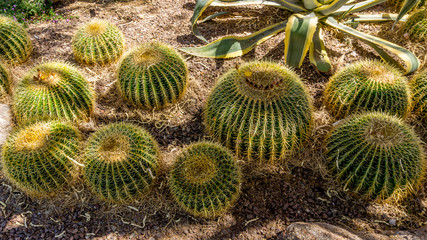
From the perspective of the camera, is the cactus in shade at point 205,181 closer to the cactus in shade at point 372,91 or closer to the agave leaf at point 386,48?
the cactus in shade at point 372,91

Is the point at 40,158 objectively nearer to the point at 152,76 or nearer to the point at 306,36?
the point at 152,76

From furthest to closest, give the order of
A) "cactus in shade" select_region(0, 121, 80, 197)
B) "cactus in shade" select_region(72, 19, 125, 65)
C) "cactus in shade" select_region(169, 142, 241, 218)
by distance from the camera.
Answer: "cactus in shade" select_region(72, 19, 125, 65) < "cactus in shade" select_region(0, 121, 80, 197) < "cactus in shade" select_region(169, 142, 241, 218)

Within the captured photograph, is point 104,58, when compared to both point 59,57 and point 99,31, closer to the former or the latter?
point 99,31

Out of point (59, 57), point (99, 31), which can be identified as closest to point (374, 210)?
point (99, 31)

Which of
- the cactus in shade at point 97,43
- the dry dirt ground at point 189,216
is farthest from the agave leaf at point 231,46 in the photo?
the cactus in shade at point 97,43

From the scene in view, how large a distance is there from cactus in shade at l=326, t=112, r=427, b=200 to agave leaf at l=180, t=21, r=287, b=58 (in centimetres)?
169

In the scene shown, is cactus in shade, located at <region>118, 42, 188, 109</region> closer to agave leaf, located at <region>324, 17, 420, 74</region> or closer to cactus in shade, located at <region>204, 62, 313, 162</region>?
cactus in shade, located at <region>204, 62, 313, 162</region>

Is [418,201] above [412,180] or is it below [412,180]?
below

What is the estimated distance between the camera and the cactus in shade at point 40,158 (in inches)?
108

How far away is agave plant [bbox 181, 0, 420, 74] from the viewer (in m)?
3.59

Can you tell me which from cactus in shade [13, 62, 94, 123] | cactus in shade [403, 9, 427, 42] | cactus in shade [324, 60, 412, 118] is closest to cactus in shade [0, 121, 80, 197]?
cactus in shade [13, 62, 94, 123]

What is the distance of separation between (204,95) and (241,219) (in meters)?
1.69

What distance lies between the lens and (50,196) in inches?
117

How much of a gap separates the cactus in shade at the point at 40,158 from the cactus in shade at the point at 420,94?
3.56 metres
